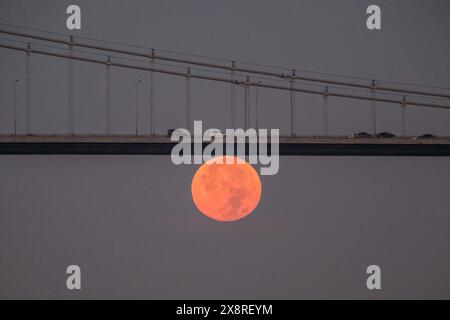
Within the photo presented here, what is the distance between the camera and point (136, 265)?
61.4 meters

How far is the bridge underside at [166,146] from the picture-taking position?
39.0m

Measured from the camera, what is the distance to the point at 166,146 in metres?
40.1

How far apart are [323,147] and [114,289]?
21.4 m

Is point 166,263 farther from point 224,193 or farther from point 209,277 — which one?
point 224,193

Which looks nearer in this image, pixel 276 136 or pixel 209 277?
pixel 276 136

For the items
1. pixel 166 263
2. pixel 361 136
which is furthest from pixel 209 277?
pixel 361 136

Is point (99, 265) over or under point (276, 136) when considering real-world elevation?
under

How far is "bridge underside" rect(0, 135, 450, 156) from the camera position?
3900 centimetres

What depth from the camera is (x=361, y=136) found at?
42469 mm

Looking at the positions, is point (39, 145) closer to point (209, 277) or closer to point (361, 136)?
point (361, 136)
